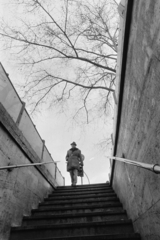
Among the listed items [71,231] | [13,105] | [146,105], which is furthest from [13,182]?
[146,105]

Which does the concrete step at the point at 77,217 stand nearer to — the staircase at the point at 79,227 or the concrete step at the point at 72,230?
the staircase at the point at 79,227

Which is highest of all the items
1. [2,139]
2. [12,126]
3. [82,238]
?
[12,126]

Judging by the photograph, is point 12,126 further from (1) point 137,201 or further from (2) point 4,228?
(1) point 137,201

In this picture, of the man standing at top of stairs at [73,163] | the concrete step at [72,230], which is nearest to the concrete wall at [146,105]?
the concrete step at [72,230]

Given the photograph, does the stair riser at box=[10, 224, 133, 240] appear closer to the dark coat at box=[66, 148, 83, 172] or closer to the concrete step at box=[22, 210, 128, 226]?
the concrete step at box=[22, 210, 128, 226]

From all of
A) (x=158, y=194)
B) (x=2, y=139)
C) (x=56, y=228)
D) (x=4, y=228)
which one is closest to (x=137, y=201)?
(x=158, y=194)

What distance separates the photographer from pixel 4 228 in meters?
2.41

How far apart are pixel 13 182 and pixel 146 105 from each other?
2.74m

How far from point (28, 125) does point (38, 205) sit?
7.12 feet

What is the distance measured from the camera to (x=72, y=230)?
102 inches

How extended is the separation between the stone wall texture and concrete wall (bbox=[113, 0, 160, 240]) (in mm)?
2136

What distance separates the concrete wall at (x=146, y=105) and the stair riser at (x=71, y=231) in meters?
0.33

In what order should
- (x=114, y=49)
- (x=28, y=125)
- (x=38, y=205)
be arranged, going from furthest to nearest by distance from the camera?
(x=114, y=49) → (x=28, y=125) → (x=38, y=205)

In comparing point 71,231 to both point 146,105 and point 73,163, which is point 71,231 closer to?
point 146,105
